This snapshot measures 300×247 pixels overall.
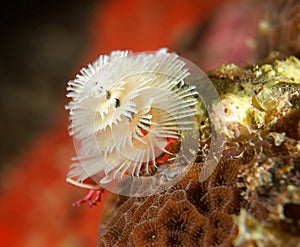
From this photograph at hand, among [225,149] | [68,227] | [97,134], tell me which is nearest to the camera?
[225,149]

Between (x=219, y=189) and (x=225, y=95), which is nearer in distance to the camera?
(x=219, y=189)

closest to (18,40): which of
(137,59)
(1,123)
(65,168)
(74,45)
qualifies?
(74,45)

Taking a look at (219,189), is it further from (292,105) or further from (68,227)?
(68,227)

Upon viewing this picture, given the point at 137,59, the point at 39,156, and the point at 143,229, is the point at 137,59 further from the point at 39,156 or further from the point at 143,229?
the point at 39,156

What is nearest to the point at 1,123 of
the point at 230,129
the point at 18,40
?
the point at 18,40

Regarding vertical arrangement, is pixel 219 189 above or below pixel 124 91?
below

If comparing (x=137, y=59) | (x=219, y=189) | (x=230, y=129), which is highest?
(x=137, y=59)

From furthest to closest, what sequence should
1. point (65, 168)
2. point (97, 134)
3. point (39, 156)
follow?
point (39, 156) < point (65, 168) < point (97, 134)
